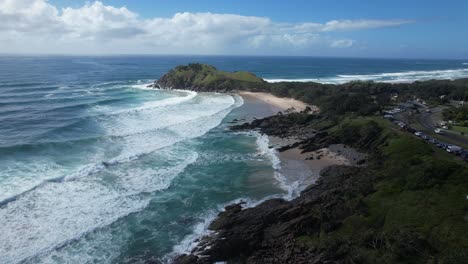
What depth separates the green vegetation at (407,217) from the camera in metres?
20.9

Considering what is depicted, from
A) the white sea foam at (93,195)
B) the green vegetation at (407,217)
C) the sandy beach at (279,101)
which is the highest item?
the sandy beach at (279,101)

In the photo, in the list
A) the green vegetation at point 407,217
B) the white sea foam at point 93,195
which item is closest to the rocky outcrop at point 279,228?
the green vegetation at point 407,217

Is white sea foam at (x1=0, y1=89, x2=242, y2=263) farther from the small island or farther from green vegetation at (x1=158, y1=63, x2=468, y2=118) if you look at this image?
green vegetation at (x1=158, y1=63, x2=468, y2=118)

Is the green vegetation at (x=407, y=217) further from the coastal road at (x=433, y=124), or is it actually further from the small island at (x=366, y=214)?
the coastal road at (x=433, y=124)

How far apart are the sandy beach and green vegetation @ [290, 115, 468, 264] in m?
37.0

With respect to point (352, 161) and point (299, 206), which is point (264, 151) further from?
point (299, 206)

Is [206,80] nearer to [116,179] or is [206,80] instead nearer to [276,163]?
[276,163]

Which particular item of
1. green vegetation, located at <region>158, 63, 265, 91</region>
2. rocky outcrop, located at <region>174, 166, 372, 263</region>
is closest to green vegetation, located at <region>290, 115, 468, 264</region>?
rocky outcrop, located at <region>174, 166, 372, 263</region>

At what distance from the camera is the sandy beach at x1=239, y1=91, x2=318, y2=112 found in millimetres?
72375

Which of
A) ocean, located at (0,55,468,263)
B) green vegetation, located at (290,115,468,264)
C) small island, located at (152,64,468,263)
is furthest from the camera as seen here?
ocean, located at (0,55,468,263)

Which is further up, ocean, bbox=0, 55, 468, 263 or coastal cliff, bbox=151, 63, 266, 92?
coastal cliff, bbox=151, 63, 266, 92

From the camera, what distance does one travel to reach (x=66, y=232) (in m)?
25.5

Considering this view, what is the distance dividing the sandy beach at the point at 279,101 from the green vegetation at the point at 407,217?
121ft

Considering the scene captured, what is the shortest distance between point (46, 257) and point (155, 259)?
6974 mm
